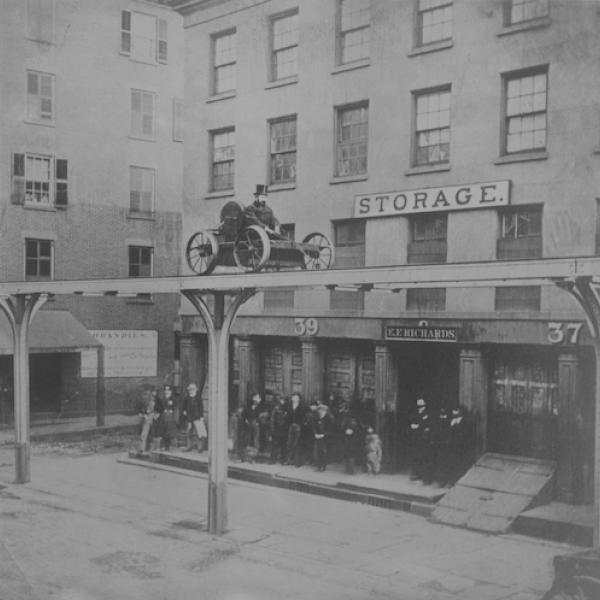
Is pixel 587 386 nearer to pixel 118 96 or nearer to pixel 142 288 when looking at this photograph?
pixel 142 288

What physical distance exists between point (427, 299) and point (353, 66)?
239 inches

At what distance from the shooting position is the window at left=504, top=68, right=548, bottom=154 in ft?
57.4

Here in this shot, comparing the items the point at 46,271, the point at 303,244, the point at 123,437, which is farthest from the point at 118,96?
the point at 303,244

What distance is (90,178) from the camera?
31.8 m

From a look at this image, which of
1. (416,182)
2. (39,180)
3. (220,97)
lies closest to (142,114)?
(39,180)

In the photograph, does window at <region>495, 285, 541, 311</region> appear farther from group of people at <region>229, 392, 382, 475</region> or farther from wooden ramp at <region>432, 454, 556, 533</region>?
group of people at <region>229, 392, 382, 475</region>

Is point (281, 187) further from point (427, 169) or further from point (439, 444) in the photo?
point (439, 444)

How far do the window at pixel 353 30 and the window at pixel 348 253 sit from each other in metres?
4.11

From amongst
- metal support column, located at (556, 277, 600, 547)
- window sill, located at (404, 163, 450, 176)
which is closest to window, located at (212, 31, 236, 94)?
window sill, located at (404, 163, 450, 176)

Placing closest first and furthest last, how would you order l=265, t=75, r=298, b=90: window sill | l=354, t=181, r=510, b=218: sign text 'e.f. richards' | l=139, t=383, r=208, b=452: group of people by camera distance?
l=354, t=181, r=510, b=218: sign text 'e.f. richards'
l=139, t=383, r=208, b=452: group of people
l=265, t=75, r=298, b=90: window sill

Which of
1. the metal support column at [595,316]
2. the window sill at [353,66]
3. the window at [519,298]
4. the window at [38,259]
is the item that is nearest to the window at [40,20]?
the window at [38,259]

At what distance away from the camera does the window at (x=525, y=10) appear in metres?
17.2

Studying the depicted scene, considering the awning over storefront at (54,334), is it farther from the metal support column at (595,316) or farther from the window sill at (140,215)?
the metal support column at (595,316)

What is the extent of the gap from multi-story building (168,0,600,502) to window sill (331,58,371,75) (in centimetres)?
8
